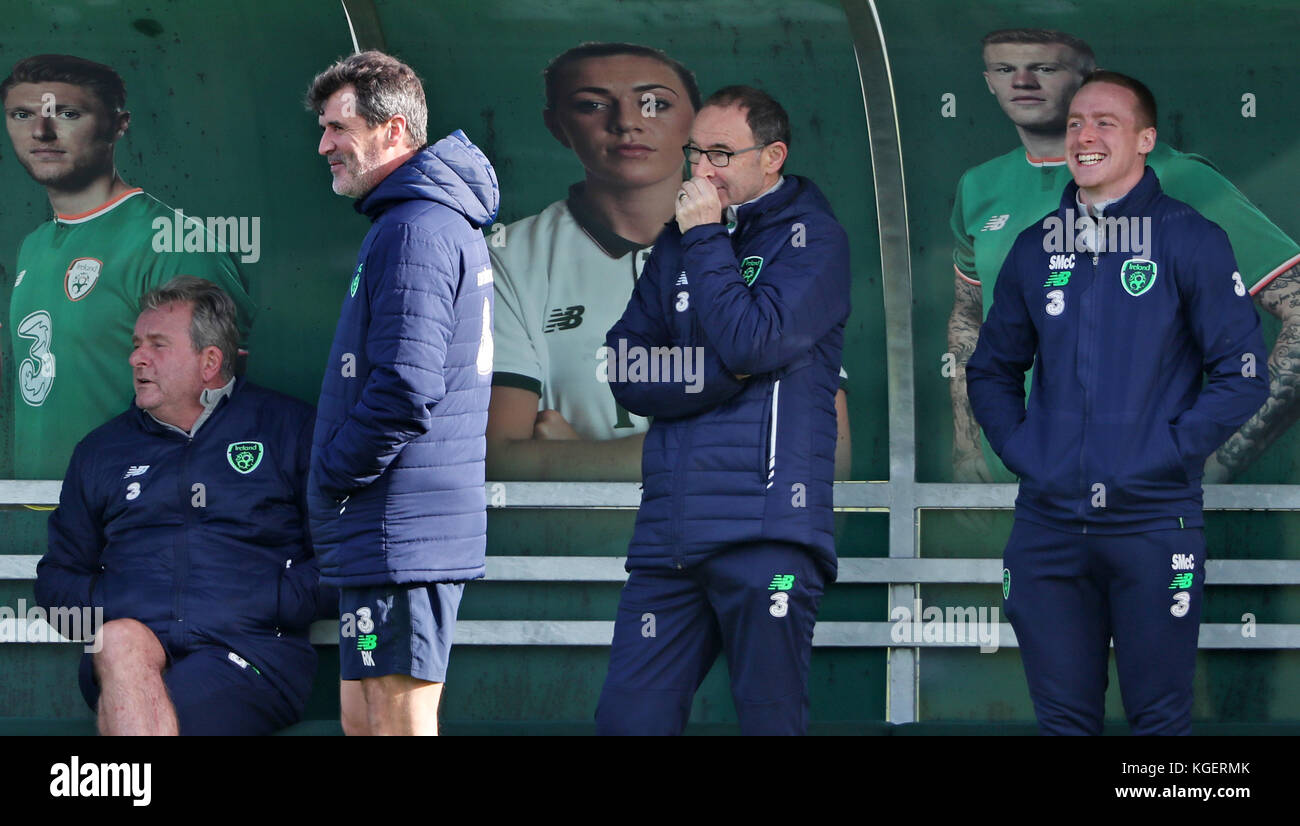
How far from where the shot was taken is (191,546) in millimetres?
4820

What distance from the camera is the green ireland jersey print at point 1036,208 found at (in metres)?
5.20

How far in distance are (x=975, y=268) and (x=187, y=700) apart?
2894 millimetres

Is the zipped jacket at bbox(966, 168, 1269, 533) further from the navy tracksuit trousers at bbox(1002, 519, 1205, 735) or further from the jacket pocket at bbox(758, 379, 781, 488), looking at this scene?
the jacket pocket at bbox(758, 379, 781, 488)

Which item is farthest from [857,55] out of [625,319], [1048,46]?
[625,319]

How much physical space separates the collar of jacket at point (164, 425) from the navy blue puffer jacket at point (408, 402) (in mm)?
1358

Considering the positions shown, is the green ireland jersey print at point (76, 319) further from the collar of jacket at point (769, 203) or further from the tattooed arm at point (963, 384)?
the tattooed arm at point (963, 384)

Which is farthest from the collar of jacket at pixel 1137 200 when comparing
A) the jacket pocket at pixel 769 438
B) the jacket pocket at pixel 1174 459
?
the jacket pocket at pixel 769 438

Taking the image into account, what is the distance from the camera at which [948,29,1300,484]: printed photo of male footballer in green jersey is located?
5.20 meters

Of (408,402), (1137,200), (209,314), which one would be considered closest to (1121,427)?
(1137,200)

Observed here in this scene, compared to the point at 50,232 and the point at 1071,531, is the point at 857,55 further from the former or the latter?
the point at 50,232

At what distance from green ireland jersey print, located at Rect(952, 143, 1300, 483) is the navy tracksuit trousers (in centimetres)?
125

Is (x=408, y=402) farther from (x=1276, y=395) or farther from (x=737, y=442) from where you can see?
(x=1276, y=395)
